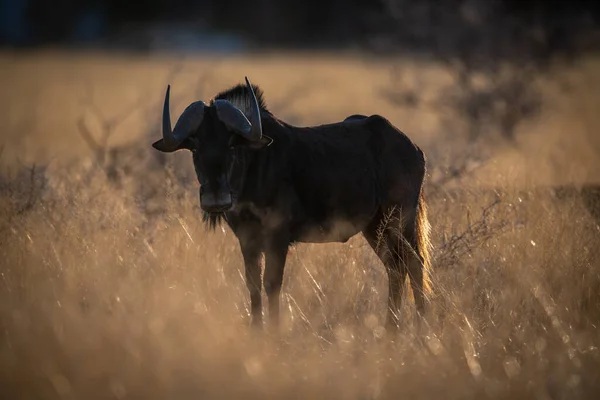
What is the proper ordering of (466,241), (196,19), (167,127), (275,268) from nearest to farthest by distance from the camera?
(167,127), (275,268), (466,241), (196,19)

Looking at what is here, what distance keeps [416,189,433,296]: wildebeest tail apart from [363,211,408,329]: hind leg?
0.17 m

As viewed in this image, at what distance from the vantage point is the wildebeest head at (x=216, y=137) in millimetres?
6621

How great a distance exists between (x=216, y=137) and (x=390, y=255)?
1.86 meters

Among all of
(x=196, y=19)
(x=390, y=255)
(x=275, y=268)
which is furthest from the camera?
(x=196, y=19)

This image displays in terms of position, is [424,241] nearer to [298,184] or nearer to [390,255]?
[390,255]

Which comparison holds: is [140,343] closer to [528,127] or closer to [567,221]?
[567,221]

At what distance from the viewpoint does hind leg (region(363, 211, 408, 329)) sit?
297 inches

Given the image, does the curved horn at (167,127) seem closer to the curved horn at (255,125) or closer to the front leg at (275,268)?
the curved horn at (255,125)

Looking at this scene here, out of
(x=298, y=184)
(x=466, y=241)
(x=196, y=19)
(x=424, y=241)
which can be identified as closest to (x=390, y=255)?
(x=424, y=241)

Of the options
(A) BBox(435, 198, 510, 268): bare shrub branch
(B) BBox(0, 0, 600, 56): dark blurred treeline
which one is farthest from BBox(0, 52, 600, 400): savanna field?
(B) BBox(0, 0, 600, 56): dark blurred treeline

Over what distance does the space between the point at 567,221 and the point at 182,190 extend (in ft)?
12.0

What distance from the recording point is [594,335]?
6641mm

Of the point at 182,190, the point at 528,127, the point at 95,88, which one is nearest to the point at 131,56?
the point at 95,88

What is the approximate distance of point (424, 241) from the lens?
25.9ft
